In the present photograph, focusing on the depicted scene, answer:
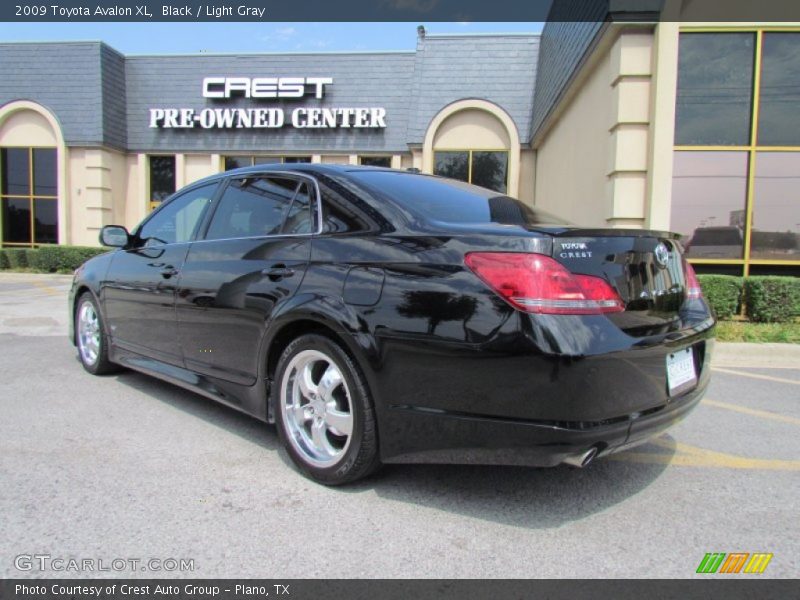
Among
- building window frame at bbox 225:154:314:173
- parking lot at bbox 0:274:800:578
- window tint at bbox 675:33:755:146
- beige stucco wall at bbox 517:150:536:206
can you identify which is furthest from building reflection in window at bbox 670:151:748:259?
building window frame at bbox 225:154:314:173

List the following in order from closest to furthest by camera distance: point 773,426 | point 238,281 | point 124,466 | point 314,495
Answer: point 314,495 < point 124,466 < point 238,281 < point 773,426

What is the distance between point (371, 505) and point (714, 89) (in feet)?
26.5

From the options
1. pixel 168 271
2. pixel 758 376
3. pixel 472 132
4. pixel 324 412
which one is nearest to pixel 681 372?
pixel 324 412

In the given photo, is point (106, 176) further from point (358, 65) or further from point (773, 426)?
point (773, 426)

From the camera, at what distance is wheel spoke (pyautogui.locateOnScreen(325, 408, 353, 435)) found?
108 inches

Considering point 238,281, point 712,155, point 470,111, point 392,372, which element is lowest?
point 392,372

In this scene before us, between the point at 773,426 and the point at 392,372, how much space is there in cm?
309

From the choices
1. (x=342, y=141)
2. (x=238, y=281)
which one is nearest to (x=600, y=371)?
(x=238, y=281)

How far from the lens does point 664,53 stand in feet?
24.2

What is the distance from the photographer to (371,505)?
269 centimetres

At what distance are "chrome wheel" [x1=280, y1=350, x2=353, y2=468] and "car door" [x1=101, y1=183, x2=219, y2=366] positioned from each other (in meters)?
1.23

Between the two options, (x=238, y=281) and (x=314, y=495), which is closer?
(x=314, y=495)

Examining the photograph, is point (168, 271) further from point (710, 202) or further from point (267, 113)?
point (267, 113)

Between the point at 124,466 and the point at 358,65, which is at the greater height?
the point at 358,65
